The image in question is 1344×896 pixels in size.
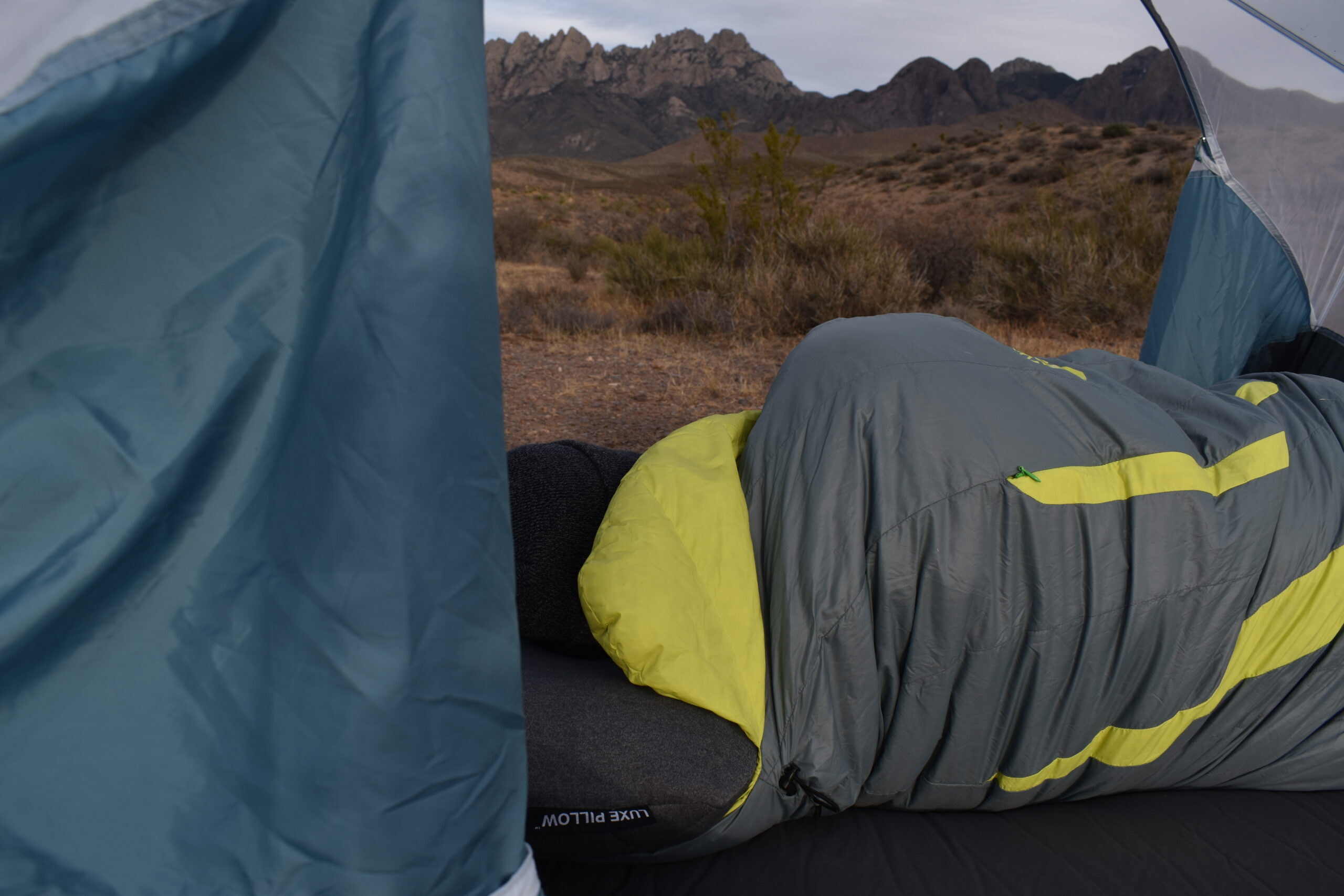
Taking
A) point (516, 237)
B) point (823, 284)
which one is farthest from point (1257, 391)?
point (516, 237)

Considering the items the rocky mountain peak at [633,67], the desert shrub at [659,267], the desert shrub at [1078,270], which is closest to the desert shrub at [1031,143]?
the desert shrub at [1078,270]

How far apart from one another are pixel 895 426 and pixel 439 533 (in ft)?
2.74

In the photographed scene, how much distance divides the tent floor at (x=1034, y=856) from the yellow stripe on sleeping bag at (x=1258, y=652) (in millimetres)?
97

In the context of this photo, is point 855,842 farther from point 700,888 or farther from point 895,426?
point 895,426

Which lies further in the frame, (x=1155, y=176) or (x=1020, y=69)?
(x=1020, y=69)

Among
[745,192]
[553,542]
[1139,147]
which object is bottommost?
[553,542]

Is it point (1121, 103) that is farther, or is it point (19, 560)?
point (1121, 103)

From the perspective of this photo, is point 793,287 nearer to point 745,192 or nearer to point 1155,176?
point 745,192

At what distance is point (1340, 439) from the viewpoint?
1403 millimetres

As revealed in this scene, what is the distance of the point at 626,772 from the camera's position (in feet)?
3.64

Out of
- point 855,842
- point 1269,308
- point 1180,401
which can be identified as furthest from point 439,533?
point 1269,308

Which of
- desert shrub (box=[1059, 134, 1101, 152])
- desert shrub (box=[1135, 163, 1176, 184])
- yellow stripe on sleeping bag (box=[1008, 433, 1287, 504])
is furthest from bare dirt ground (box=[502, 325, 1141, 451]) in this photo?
desert shrub (box=[1059, 134, 1101, 152])

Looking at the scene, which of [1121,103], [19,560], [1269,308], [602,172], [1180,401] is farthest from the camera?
[1121,103]

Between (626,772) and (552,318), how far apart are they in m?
4.34
